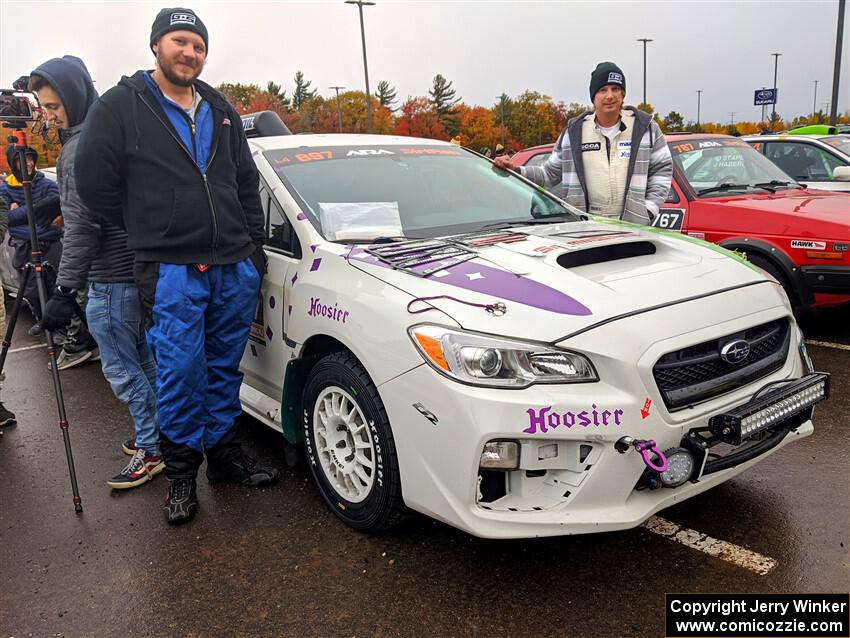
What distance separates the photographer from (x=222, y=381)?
3311mm

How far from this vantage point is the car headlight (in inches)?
89.0

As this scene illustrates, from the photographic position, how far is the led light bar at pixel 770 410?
92.4 inches

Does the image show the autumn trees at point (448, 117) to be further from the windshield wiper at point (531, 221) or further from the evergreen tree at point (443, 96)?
the windshield wiper at point (531, 221)

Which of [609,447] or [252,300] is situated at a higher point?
[252,300]

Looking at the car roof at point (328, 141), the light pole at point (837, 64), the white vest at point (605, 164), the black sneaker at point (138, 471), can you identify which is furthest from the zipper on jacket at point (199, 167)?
the light pole at point (837, 64)

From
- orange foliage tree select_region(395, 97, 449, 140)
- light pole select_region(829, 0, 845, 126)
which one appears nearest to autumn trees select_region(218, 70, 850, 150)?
orange foliage tree select_region(395, 97, 449, 140)

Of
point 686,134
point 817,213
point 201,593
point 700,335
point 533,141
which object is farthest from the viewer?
point 533,141

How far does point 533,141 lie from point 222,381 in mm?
82935

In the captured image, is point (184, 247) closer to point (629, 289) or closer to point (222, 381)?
point (222, 381)

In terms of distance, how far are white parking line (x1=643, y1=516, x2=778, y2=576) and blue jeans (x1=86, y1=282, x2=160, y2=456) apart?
2.48 m

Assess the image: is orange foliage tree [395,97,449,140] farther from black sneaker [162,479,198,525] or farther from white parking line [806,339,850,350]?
black sneaker [162,479,198,525]

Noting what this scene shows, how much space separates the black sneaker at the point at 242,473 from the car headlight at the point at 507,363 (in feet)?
5.04

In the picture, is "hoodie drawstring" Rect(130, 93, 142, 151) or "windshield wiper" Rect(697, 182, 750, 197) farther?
"windshield wiper" Rect(697, 182, 750, 197)

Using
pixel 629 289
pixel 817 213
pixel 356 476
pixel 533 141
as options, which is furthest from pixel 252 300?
pixel 533 141
